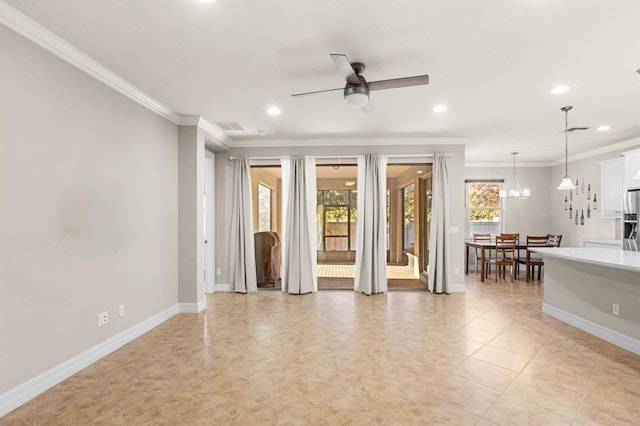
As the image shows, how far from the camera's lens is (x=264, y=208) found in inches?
330

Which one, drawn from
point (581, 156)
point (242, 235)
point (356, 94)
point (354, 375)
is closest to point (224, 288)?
point (242, 235)

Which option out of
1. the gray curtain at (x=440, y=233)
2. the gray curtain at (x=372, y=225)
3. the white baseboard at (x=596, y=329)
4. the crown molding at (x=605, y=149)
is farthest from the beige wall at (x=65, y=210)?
the crown molding at (x=605, y=149)

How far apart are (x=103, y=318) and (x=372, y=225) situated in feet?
13.1

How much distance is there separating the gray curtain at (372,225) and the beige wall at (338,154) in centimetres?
34

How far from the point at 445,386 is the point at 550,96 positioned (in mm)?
3365

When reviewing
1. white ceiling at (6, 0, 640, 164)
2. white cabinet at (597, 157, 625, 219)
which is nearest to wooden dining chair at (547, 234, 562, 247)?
white cabinet at (597, 157, 625, 219)

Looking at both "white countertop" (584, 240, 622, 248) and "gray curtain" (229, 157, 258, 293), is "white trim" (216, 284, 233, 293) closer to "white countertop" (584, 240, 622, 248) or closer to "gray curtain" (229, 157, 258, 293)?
"gray curtain" (229, 157, 258, 293)

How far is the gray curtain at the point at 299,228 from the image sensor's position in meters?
5.66

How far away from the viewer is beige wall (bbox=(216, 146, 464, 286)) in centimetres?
570

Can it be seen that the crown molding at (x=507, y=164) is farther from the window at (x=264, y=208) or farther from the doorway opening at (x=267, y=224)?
the window at (x=264, y=208)

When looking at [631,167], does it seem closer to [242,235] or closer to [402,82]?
[402,82]

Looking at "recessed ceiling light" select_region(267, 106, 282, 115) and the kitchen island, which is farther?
"recessed ceiling light" select_region(267, 106, 282, 115)

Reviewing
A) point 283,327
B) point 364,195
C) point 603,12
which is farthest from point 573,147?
point 283,327

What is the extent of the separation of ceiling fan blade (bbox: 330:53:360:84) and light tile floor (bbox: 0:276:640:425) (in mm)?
2497
